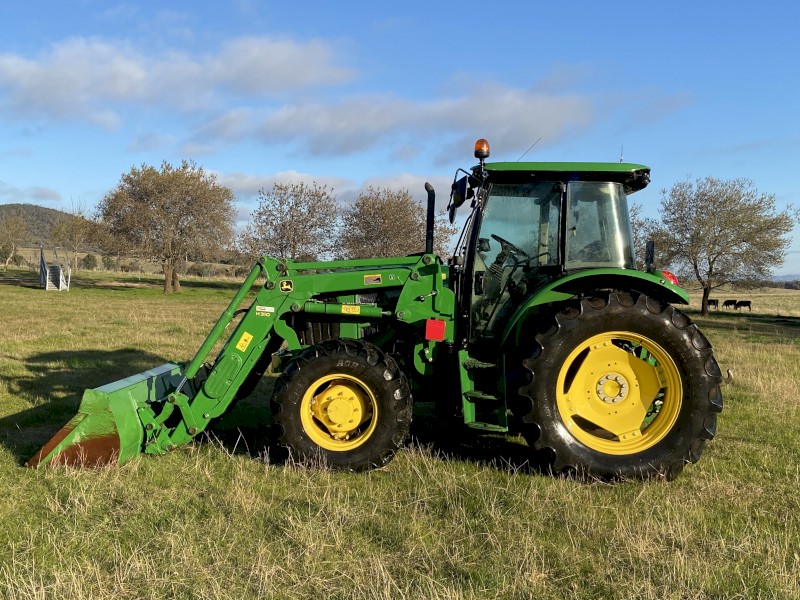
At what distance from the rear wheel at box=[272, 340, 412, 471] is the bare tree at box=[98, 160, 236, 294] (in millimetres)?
33423

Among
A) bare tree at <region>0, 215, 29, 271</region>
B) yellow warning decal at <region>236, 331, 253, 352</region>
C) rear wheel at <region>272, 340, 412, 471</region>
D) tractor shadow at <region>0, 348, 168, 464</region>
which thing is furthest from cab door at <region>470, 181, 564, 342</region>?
bare tree at <region>0, 215, 29, 271</region>

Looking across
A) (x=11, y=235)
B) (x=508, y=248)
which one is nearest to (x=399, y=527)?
(x=508, y=248)

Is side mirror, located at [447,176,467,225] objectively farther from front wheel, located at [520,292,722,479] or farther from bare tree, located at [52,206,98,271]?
bare tree, located at [52,206,98,271]

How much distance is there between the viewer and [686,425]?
4.59 metres

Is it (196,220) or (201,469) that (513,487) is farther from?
(196,220)

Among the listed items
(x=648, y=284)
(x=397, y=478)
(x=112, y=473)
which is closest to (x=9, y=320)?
(x=112, y=473)

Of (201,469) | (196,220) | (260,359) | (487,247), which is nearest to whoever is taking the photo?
(201,469)

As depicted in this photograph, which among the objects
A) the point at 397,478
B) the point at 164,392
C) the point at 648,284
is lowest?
the point at 397,478

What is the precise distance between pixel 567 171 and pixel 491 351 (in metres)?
1.64

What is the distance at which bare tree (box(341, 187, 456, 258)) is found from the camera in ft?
118

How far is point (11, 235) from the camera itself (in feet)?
188

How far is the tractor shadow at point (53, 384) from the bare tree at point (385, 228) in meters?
25.2

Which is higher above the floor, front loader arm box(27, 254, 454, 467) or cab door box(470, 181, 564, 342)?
cab door box(470, 181, 564, 342)

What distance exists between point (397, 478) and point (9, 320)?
15795 mm
